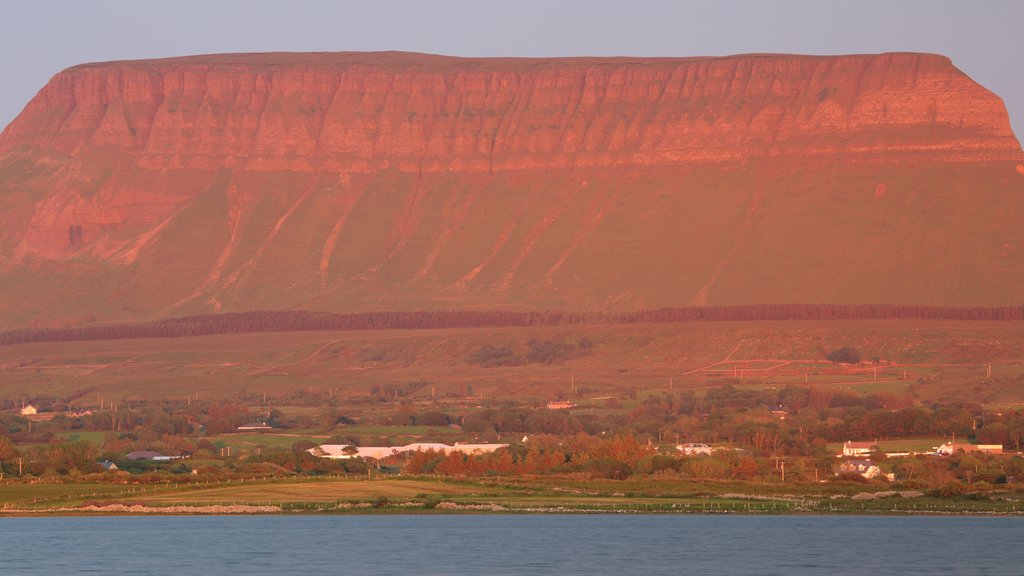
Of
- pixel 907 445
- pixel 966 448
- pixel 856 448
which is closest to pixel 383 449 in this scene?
pixel 856 448

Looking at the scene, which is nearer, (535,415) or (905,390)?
(535,415)

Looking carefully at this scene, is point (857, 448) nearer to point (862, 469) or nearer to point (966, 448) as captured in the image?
point (966, 448)

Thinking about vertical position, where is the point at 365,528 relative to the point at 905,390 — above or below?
below

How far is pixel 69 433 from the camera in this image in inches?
6905

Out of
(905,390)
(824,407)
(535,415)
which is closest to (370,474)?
(535,415)

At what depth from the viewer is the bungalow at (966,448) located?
138m

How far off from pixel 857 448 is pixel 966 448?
7.59 metres

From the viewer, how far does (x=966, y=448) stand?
14238 cm

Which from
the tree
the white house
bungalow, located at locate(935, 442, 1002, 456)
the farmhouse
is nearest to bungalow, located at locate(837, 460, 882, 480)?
bungalow, located at locate(935, 442, 1002, 456)

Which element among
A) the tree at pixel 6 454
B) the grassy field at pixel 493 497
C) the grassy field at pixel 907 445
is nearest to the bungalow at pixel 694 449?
the grassy field at pixel 907 445

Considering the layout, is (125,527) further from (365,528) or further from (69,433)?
(69,433)

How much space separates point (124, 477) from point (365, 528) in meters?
27.0

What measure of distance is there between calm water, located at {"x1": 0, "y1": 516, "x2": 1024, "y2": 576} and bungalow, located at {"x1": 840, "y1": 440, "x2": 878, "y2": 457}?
32033 mm

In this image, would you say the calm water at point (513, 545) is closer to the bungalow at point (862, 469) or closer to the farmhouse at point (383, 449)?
the bungalow at point (862, 469)
